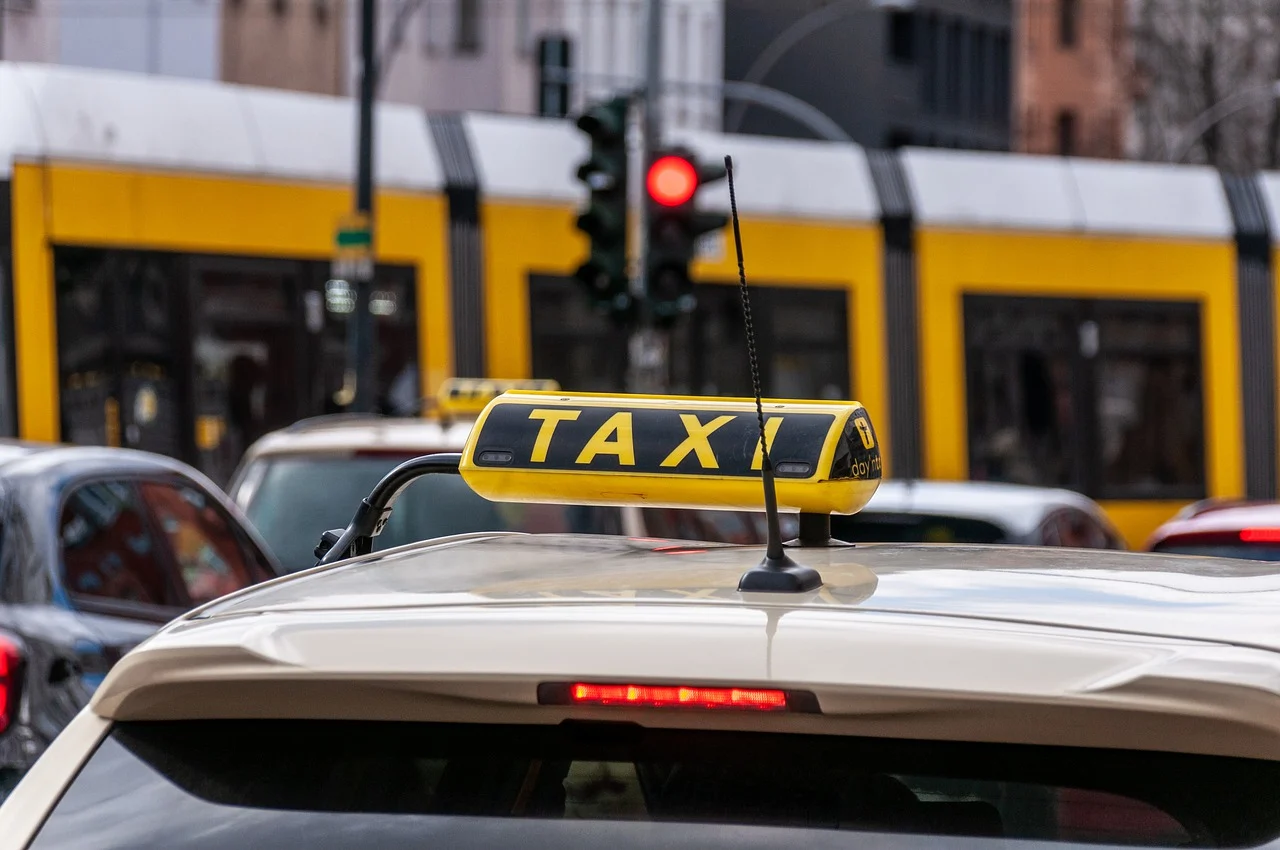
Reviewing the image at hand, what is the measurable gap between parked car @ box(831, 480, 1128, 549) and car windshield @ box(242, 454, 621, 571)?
2.19 meters

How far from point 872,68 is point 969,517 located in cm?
5509

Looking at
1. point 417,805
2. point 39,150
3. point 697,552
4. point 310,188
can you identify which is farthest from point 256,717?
point 310,188

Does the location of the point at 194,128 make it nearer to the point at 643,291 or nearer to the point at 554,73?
the point at 643,291

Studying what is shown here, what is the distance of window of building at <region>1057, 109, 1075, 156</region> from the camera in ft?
235

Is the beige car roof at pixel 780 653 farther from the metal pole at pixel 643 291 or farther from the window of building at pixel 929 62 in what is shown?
the window of building at pixel 929 62

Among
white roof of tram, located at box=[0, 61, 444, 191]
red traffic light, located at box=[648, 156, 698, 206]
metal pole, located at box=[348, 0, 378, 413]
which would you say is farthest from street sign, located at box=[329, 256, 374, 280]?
red traffic light, located at box=[648, 156, 698, 206]

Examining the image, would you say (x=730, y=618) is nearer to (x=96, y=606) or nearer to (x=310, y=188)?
(x=96, y=606)

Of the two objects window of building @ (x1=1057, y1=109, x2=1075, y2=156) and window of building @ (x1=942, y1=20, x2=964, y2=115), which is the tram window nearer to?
window of building @ (x1=942, y1=20, x2=964, y2=115)

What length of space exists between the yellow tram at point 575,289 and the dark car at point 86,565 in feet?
24.2

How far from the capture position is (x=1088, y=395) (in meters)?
21.2

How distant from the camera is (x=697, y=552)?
2.69 meters

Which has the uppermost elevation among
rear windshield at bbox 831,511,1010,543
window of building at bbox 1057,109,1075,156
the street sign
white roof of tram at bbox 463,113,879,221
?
window of building at bbox 1057,109,1075,156

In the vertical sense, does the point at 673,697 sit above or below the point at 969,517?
above

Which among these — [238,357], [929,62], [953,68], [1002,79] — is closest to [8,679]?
[238,357]
